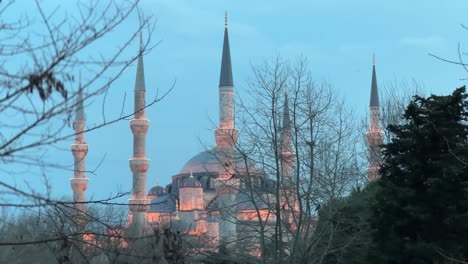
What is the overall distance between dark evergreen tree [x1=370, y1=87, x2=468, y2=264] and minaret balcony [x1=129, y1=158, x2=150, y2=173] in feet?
115

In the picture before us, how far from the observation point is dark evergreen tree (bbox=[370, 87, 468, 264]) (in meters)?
12.9

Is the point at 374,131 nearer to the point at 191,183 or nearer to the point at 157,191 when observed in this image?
the point at 191,183

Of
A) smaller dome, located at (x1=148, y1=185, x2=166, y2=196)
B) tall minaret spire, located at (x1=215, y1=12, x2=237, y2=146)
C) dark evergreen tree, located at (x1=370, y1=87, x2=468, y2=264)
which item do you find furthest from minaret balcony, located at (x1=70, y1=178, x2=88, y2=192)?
dark evergreen tree, located at (x1=370, y1=87, x2=468, y2=264)

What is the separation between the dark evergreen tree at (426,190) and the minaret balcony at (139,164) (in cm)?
3499

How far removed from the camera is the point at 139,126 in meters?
48.9

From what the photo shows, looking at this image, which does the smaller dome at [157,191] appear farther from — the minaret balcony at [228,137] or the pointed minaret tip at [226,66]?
the minaret balcony at [228,137]

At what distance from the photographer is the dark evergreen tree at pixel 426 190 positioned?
12.9m

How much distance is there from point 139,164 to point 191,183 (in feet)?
30.5

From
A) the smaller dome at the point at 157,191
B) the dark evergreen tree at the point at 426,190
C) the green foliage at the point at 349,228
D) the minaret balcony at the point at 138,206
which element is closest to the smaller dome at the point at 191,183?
the smaller dome at the point at 157,191

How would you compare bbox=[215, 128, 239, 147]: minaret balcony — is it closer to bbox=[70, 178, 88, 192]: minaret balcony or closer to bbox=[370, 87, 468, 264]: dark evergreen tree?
bbox=[370, 87, 468, 264]: dark evergreen tree

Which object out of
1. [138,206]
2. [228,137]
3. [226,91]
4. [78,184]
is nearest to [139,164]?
[78,184]

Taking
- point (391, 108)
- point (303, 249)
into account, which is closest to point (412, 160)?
point (303, 249)

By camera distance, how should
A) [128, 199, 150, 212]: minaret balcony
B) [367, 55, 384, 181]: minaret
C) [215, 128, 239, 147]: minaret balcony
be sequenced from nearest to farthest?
[128, 199, 150, 212]: minaret balcony
[215, 128, 239, 147]: minaret balcony
[367, 55, 384, 181]: minaret

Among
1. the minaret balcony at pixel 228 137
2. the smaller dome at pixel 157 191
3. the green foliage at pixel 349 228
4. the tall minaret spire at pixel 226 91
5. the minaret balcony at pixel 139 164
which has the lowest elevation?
the green foliage at pixel 349 228
